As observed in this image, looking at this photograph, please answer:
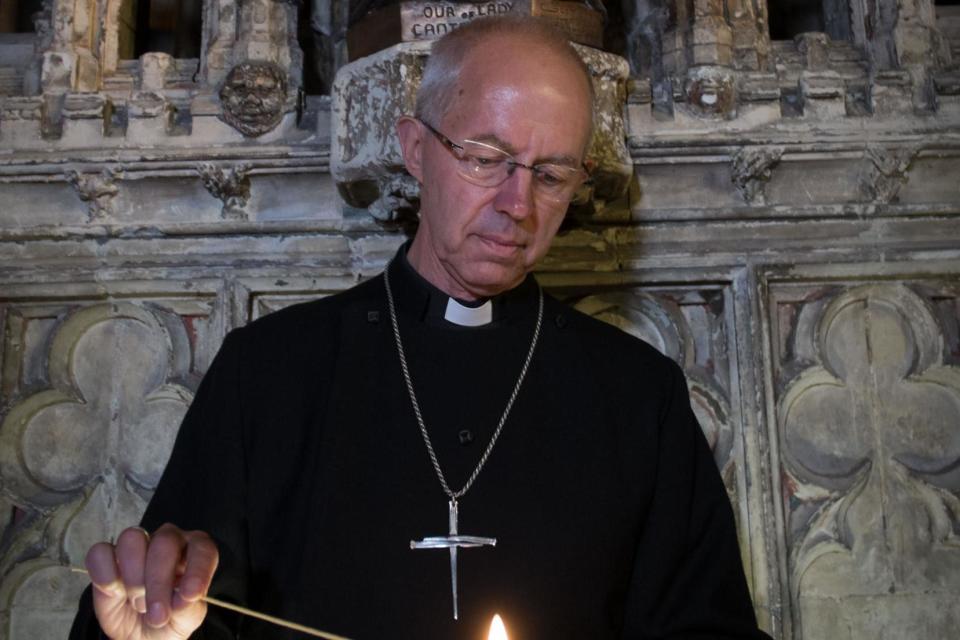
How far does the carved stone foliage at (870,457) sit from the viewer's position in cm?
222

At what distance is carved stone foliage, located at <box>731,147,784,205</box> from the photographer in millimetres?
2330

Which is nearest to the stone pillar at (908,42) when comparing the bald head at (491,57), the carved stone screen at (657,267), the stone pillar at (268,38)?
the carved stone screen at (657,267)

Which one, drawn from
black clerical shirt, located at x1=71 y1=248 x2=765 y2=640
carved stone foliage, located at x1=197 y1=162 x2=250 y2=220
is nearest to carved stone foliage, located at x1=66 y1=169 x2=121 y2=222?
carved stone foliage, located at x1=197 y1=162 x2=250 y2=220

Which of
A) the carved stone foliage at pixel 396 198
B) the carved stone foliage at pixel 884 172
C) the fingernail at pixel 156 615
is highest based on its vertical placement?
the carved stone foliage at pixel 884 172

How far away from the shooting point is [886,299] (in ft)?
7.82

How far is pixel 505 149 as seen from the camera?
1676 mm

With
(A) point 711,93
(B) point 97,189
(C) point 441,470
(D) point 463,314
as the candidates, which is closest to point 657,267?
(A) point 711,93

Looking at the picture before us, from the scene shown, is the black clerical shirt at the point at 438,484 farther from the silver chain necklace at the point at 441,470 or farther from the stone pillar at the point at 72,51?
the stone pillar at the point at 72,51

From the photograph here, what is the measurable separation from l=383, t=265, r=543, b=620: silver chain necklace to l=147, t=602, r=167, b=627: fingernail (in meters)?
0.45

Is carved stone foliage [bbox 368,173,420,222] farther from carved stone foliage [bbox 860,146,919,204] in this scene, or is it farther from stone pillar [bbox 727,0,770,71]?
carved stone foliage [bbox 860,146,919,204]

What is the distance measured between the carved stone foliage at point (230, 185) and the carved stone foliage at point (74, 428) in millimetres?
242

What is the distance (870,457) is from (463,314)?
1.03m

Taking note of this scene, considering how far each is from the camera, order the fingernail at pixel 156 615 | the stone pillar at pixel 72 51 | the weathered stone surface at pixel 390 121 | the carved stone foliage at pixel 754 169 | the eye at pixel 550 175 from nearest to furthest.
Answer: the fingernail at pixel 156 615 < the eye at pixel 550 175 < the weathered stone surface at pixel 390 121 < the carved stone foliage at pixel 754 169 < the stone pillar at pixel 72 51

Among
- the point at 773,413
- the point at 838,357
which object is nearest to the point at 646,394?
the point at 773,413
